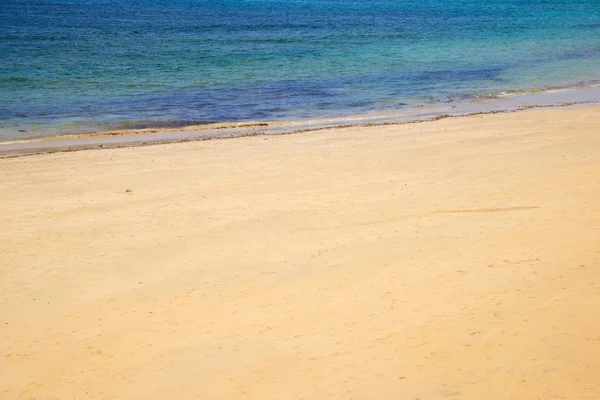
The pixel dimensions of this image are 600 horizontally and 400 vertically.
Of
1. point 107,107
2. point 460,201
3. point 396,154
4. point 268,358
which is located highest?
point 107,107

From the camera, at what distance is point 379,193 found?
9297 mm

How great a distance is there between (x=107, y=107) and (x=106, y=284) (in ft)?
43.4

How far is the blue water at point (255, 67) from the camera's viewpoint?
1852cm

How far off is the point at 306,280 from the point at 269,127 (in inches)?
397

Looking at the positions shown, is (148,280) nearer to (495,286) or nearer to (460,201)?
(495,286)

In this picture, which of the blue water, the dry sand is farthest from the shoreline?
the dry sand

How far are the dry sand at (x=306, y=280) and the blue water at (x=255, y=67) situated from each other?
758cm

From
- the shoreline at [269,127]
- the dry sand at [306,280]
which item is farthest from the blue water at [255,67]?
the dry sand at [306,280]

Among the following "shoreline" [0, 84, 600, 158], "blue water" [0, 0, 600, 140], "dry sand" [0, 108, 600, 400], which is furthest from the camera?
"blue water" [0, 0, 600, 140]

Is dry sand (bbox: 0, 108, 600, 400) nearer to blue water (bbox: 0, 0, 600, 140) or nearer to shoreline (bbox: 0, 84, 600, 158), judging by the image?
shoreline (bbox: 0, 84, 600, 158)

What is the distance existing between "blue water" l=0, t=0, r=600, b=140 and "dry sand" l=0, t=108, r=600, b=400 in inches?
299

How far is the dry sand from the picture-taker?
495cm

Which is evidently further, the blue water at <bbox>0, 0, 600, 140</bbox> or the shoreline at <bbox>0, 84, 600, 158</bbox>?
the blue water at <bbox>0, 0, 600, 140</bbox>

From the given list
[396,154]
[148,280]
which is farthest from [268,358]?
[396,154]
